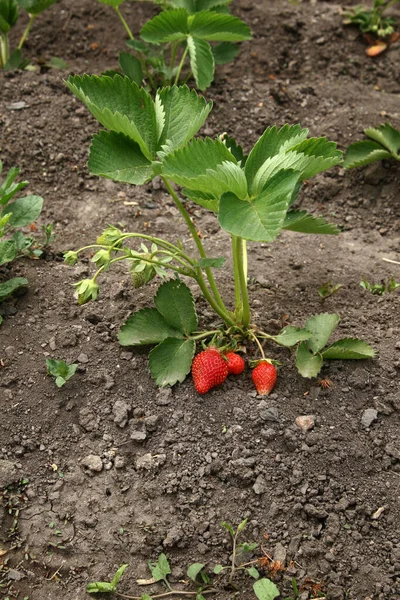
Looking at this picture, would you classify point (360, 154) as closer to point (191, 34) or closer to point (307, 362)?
point (191, 34)

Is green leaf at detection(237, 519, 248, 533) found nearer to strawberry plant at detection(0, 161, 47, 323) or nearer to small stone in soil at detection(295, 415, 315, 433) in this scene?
small stone in soil at detection(295, 415, 315, 433)

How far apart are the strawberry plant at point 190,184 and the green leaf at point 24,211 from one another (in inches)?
17.5

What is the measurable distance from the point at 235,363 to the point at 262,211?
19.5 inches

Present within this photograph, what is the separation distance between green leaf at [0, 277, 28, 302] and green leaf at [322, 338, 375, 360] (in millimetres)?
873

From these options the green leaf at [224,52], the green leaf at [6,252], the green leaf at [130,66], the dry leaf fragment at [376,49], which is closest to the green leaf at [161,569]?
the green leaf at [6,252]

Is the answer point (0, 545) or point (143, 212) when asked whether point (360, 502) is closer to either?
point (0, 545)

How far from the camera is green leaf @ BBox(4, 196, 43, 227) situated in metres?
2.31

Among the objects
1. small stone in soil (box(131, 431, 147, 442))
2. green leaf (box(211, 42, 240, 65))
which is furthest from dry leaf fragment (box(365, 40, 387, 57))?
small stone in soil (box(131, 431, 147, 442))

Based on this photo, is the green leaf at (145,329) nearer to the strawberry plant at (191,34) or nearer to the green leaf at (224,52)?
the strawberry plant at (191,34)

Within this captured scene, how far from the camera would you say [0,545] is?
1.80 m

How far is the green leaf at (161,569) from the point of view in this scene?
68.8 inches

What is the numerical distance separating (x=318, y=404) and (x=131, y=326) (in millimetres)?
533

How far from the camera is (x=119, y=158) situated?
1.89m

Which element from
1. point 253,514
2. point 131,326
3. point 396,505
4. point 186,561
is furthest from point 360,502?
point 131,326
